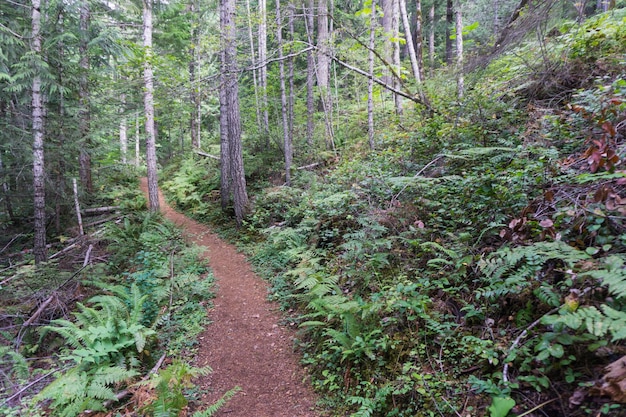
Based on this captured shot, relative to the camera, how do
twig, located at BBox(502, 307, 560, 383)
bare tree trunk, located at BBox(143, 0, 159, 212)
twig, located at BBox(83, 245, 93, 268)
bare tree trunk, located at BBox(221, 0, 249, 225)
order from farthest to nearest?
bare tree trunk, located at BBox(143, 0, 159, 212) → bare tree trunk, located at BBox(221, 0, 249, 225) → twig, located at BBox(83, 245, 93, 268) → twig, located at BBox(502, 307, 560, 383)

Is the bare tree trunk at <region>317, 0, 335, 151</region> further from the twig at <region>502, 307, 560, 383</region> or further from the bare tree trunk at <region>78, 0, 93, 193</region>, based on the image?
the twig at <region>502, 307, 560, 383</region>

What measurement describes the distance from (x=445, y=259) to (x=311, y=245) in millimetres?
3521

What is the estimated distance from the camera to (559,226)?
132 inches

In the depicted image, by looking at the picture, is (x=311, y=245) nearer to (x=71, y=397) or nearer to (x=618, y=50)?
(x=71, y=397)

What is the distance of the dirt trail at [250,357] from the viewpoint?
4.08 m

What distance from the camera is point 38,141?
8.63m

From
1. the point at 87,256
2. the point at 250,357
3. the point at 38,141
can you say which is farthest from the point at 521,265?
the point at 38,141

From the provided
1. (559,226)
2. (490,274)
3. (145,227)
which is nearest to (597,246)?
(559,226)

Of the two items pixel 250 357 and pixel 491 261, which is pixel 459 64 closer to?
pixel 491 261

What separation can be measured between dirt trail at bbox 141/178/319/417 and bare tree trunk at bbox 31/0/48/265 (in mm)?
5322

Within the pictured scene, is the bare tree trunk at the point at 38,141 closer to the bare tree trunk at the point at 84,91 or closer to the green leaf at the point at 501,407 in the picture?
Result: the bare tree trunk at the point at 84,91

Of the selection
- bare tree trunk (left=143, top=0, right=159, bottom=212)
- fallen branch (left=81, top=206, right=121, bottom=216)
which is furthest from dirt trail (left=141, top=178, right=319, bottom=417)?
fallen branch (left=81, top=206, right=121, bottom=216)

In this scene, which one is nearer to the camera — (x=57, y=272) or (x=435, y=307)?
(x=435, y=307)

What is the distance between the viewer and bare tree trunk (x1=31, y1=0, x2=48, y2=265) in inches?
330
